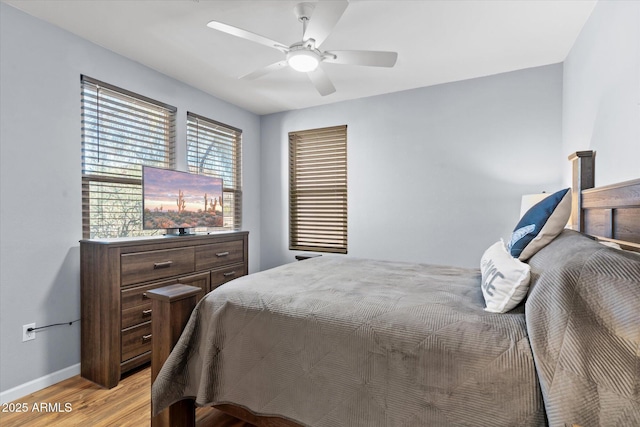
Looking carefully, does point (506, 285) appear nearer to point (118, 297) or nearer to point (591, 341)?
point (591, 341)

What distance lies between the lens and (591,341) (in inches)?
34.4

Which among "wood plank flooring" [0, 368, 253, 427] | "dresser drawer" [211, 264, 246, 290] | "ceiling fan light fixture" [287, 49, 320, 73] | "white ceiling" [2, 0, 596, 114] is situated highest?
"white ceiling" [2, 0, 596, 114]

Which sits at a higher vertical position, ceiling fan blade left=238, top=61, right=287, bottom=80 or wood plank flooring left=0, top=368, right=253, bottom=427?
ceiling fan blade left=238, top=61, right=287, bottom=80

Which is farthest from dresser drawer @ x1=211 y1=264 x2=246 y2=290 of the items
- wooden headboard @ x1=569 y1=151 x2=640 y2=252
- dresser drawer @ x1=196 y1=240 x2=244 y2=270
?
wooden headboard @ x1=569 y1=151 x2=640 y2=252

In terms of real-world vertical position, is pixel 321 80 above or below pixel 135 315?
above

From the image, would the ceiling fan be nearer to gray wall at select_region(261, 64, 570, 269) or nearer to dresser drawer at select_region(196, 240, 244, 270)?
gray wall at select_region(261, 64, 570, 269)

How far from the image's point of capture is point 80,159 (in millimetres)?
2457

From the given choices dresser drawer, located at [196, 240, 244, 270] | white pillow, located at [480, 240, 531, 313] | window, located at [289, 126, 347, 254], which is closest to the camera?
white pillow, located at [480, 240, 531, 313]

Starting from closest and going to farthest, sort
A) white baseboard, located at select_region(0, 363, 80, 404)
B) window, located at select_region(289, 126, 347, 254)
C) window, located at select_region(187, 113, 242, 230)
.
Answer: white baseboard, located at select_region(0, 363, 80, 404)
window, located at select_region(187, 113, 242, 230)
window, located at select_region(289, 126, 347, 254)

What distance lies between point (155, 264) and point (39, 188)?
3.07 ft

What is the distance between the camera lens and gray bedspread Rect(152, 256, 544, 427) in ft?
3.39

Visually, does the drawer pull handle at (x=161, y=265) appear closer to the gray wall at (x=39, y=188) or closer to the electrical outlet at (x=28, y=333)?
the gray wall at (x=39, y=188)

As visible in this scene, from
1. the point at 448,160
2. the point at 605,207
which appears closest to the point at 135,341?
the point at 605,207

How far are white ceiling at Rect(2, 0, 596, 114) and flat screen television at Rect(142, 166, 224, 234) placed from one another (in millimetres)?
1039
